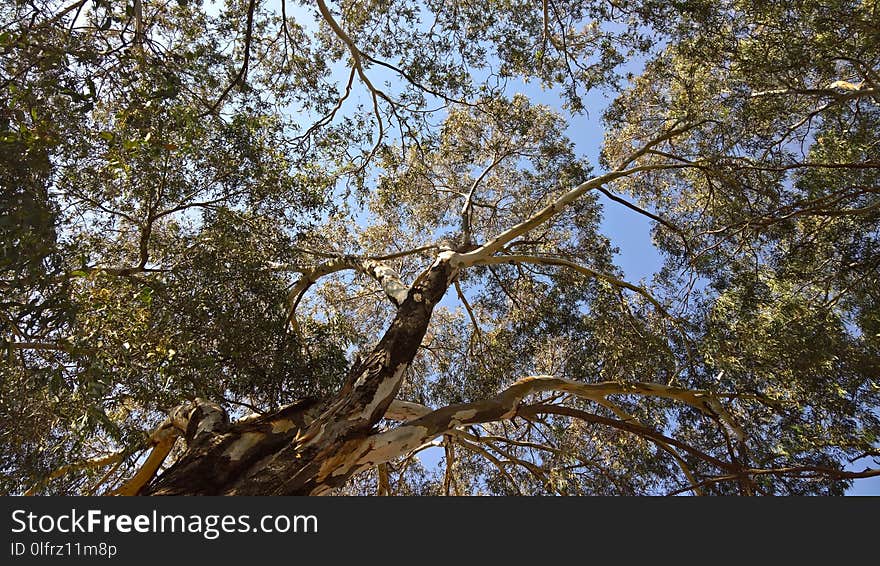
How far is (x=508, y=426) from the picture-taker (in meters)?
8.65

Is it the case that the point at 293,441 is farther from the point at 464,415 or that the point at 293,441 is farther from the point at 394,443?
the point at 464,415

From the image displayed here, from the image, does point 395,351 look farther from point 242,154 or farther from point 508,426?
point 508,426

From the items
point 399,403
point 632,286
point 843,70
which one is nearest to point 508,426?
point 632,286

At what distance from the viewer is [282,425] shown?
3.73 m

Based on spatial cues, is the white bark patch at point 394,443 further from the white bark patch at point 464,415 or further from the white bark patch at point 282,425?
the white bark patch at point 282,425

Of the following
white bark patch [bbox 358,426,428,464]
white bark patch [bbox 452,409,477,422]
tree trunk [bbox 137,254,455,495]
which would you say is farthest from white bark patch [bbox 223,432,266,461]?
white bark patch [bbox 452,409,477,422]

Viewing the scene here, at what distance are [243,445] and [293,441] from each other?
11.6 inches

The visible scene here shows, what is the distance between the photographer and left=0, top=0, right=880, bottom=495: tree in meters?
3.53

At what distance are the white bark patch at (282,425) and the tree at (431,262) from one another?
2 cm

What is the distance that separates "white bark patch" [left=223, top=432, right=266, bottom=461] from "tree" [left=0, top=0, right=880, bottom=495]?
0.03 m

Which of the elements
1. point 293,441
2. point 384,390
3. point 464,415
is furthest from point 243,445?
point 464,415

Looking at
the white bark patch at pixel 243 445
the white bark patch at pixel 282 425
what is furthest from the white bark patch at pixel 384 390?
the white bark patch at pixel 243 445

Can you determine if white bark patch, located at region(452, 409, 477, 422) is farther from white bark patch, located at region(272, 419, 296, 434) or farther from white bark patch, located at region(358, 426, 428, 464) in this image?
white bark patch, located at region(272, 419, 296, 434)

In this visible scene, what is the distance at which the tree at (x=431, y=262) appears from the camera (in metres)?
3.53
